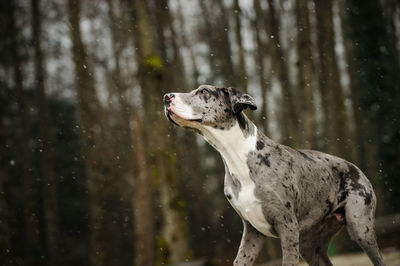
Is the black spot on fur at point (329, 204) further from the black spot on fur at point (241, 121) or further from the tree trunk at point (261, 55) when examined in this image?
the tree trunk at point (261, 55)

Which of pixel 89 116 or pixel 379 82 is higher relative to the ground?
pixel 89 116

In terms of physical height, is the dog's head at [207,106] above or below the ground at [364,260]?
above

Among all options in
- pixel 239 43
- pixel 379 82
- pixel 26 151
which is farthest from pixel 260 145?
pixel 26 151

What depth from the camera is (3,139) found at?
16.4 m

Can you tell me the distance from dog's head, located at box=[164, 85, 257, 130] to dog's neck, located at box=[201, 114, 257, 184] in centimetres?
5

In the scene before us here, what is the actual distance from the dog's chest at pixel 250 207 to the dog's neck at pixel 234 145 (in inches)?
3.6

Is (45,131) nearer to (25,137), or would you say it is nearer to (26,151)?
(25,137)

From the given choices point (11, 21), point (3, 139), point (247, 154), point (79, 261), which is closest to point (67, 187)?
point (79, 261)

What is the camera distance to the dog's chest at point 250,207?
3965mm

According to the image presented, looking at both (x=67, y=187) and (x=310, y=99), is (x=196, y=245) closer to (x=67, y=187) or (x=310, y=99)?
(x=67, y=187)

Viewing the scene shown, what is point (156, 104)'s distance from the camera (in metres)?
9.83

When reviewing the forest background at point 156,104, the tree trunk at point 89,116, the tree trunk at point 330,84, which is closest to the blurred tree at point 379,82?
the forest background at point 156,104

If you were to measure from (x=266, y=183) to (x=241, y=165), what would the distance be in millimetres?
259

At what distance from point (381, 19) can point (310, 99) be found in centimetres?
666
